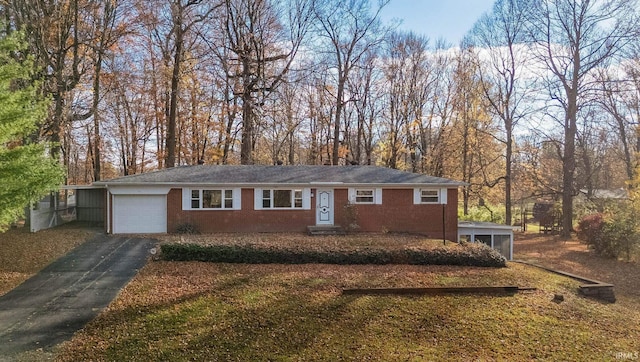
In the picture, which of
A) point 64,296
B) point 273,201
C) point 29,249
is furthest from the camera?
point 273,201

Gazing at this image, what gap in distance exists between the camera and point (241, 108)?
29719mm

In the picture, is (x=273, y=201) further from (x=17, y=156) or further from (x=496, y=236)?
(x=17, y=156)

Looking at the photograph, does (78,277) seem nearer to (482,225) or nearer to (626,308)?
(626,308)

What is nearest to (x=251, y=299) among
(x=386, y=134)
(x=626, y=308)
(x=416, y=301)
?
(x=416, y=301)

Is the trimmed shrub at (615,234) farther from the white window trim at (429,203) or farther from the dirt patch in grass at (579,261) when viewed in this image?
the white window trim at (429,203)

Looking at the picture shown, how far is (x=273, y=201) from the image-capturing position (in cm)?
2039

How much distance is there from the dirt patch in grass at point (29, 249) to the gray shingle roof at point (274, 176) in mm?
2998

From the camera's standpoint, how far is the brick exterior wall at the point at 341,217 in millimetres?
19625

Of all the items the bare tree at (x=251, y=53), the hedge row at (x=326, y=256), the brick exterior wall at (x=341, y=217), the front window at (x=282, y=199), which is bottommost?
the hedge row at (x=326, y=256)

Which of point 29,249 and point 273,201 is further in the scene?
point 273,201

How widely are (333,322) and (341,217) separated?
12155 mm

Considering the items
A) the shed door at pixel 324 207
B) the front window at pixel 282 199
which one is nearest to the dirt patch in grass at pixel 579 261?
the shed door at pixel 324 207

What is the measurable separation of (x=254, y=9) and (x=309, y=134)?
42.6 feet

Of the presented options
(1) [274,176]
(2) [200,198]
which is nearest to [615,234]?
(1) [274,176]
